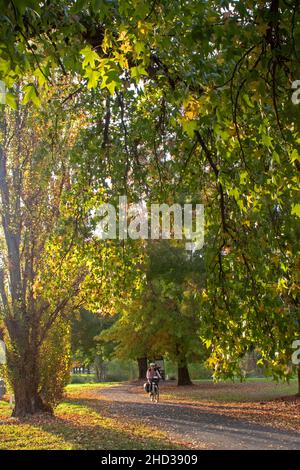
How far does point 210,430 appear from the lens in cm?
1284

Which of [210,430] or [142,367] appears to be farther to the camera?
[142,367]

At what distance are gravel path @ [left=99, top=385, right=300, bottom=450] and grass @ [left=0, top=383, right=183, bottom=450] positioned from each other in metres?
0.58

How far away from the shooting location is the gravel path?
34.5ft

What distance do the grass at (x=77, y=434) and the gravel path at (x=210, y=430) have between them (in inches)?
22.9

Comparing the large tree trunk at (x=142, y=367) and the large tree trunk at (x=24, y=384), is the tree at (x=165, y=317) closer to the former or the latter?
the large tree trunk at (x=24, y=384)

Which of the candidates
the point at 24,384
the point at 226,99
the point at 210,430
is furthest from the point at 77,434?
the point at 226,99

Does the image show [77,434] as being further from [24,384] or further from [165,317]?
[165,317]

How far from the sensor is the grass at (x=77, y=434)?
10562 mm

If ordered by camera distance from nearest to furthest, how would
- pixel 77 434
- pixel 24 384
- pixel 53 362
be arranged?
pixel 77 434
pixel 24 384
pixel 53 362

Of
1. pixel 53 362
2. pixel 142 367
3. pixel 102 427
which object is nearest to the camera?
pixel 102 427

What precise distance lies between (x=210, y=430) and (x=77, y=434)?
3.18 m

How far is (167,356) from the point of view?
28.5m

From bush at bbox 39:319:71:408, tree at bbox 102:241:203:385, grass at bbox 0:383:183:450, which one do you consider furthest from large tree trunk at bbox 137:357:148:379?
grass at bbox 0:383:183:450
